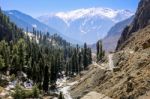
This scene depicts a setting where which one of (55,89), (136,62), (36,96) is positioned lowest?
(55,89)

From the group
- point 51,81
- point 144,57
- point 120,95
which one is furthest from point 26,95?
point 51,81

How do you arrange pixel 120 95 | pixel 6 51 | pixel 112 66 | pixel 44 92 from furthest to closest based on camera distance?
pixel 6 51, pixel 44 92, pixel 112 66, pixel 120 95

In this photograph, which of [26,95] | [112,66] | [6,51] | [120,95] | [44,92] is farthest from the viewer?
[6,51]

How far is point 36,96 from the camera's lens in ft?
388

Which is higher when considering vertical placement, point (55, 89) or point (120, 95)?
point (120, 95)

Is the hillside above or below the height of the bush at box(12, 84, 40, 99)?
above

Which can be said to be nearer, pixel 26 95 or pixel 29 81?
pixel 26 95

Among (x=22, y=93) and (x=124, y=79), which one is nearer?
(x=124, y=79)

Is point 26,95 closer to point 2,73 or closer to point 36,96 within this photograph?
point 36,96

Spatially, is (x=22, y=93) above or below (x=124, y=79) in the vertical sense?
below

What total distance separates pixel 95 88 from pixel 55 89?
45068 millimetres

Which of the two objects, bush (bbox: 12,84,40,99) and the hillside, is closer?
the hillside

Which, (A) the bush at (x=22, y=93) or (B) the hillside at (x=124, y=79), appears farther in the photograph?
(A) the bush at (x=22, y=93)

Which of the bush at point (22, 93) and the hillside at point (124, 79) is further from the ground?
the hillside at point (124, 79)
